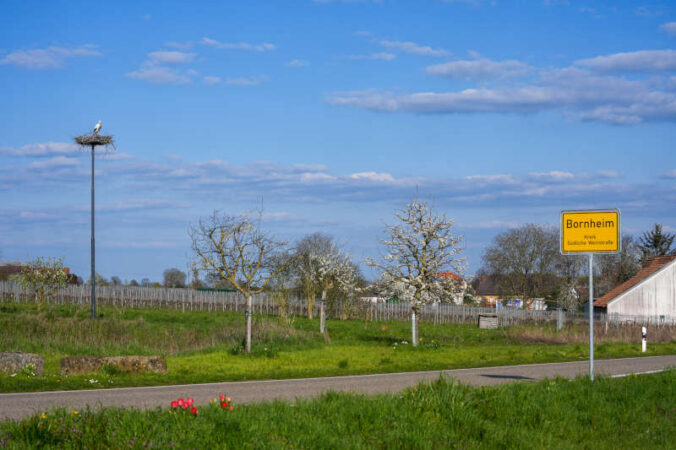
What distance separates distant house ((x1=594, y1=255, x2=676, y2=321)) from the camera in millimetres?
60500

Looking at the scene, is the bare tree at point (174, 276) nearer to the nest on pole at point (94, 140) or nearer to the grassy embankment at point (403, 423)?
the nest on pole at point (94, 140)

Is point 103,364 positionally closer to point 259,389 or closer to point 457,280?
point 259,389

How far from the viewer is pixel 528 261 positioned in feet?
291

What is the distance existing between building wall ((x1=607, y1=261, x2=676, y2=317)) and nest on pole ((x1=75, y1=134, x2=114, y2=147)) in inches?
1514

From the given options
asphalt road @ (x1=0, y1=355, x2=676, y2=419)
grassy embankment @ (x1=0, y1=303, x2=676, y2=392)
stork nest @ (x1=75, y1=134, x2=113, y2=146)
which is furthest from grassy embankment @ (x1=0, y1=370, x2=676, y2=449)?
stork nest @ (x1=75, y1=134, x2=113, y2=146)

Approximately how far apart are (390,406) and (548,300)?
265 ft

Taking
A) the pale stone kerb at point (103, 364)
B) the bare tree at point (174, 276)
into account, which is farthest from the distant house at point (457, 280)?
the bare tree at point (174, 276)

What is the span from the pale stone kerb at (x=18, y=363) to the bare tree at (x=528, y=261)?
75.7 m

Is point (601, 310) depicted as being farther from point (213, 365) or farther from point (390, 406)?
point (390, 406)

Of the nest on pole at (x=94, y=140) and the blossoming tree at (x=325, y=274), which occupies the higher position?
the nest on pole at (x=94, y=140)

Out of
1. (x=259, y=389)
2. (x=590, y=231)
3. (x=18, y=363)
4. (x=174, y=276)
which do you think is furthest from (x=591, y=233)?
(x=174, y=276)

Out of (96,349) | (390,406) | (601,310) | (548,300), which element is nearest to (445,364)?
(96,349)

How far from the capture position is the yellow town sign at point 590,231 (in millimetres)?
14867

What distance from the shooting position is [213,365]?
2069 cm
